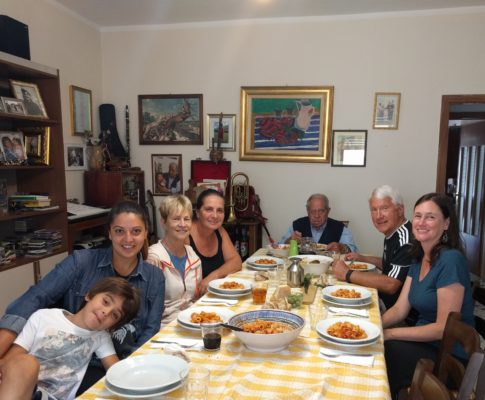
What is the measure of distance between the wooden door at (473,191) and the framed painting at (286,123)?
226cm

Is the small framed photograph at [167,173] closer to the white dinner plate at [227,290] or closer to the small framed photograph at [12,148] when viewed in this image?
the small framed photograph at [12,148]

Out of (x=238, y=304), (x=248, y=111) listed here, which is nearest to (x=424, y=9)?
(x=248, y=111)

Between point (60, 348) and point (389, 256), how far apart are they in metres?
1.83

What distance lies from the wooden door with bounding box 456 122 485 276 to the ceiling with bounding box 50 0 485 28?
221 cm

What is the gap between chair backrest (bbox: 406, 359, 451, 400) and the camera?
103 centimetres

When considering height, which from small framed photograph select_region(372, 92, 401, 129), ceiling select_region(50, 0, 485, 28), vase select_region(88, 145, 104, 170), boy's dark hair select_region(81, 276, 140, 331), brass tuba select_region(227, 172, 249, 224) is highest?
ceiling select_region(50, 0, 485, 28)

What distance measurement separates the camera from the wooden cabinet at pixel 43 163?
→ 307 centimetres

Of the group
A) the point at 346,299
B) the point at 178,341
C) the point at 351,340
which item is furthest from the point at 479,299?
the point at 178,341

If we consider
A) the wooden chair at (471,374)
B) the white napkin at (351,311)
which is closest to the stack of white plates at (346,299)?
the white napkin at (351,311)

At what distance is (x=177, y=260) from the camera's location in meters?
2.16

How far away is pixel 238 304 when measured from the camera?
1.85 metres

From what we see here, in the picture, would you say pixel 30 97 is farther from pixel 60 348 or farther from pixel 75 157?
pixel 60 348

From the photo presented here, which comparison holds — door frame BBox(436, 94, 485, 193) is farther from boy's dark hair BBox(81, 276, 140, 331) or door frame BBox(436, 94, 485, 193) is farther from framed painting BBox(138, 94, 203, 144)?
boy's dark hair BBox(81, 276, 140, 331)

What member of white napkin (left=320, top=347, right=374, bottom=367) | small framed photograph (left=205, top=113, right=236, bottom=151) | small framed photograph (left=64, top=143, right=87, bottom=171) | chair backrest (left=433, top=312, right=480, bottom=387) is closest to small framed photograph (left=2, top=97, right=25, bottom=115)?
small framed photograph (left=64, top=143, right=87, bottom=171)
